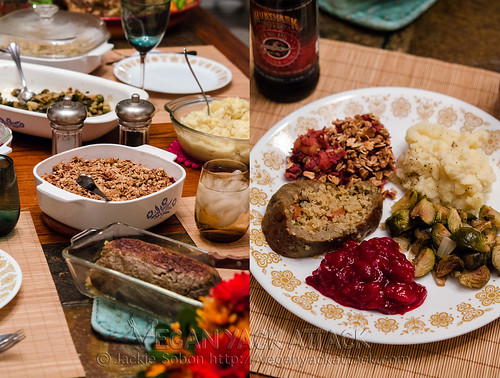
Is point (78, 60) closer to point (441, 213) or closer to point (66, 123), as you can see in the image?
point (66, 123)

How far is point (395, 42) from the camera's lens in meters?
3.19

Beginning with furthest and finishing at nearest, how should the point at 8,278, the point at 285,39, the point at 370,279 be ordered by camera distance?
the point at 285,39 < the point at 370,279 < the point at 8,278

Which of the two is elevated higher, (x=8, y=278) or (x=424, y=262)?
(x=8, y=278)

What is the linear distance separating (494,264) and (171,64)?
105 cm

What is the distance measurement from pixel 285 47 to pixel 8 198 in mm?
899

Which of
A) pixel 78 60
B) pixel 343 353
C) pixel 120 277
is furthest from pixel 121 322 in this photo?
pixel 78 60

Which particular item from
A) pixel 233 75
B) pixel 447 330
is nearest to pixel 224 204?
pixel 447 330

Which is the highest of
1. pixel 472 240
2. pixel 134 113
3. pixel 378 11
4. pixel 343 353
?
pixel 134 113

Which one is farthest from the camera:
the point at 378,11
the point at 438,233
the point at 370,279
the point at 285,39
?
the point at 378,11

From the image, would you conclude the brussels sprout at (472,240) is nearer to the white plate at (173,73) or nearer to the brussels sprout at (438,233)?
the brussels sprout at (438,233)

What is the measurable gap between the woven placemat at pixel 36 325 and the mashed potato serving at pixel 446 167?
2.78ft

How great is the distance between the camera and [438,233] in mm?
1230

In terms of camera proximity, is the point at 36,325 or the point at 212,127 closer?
the point at 36,325

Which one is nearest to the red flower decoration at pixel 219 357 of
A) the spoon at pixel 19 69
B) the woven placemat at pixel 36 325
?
the woven placemat at pixel 36 325
